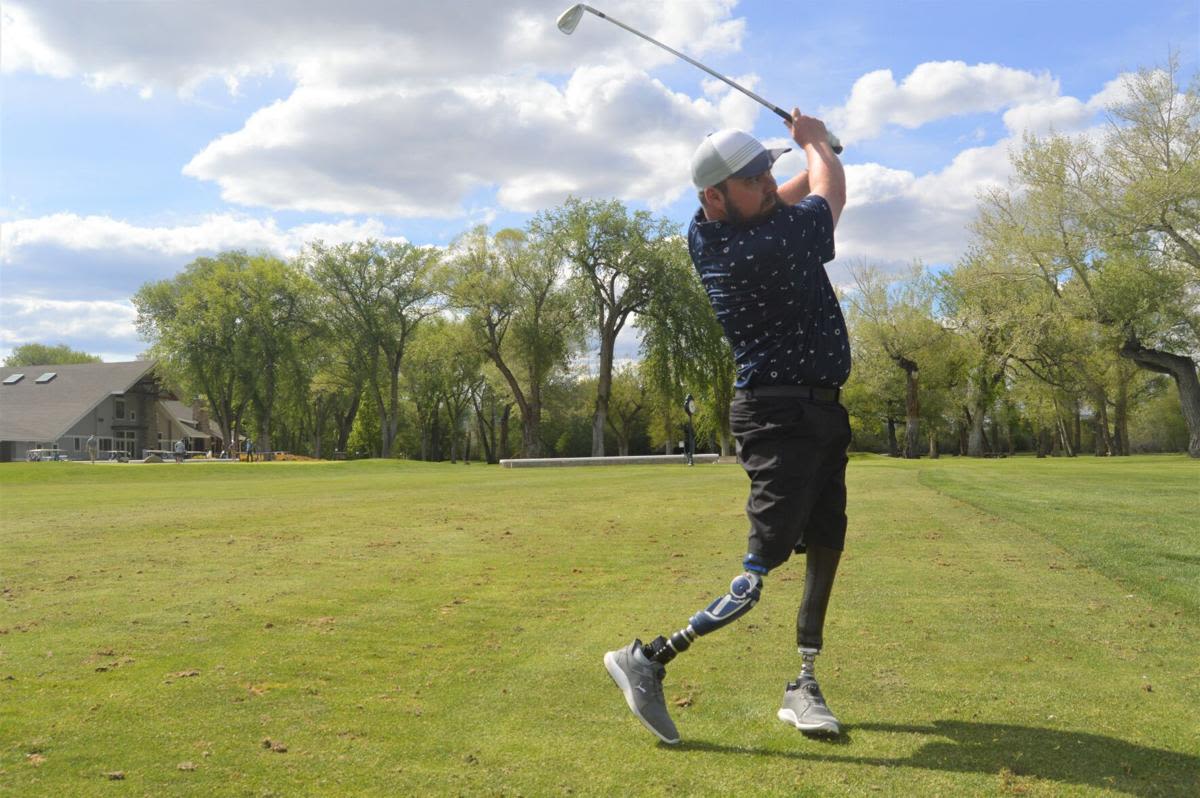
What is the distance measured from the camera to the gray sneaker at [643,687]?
3561 millimetres

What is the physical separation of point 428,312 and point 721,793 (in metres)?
71.2

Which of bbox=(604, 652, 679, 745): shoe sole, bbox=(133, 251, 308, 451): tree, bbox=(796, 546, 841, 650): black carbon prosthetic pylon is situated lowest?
bbox=(604, 652, 679, 745): shoe sole

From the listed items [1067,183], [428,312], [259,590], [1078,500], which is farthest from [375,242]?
[259,590]

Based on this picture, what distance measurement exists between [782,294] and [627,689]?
1863 millimetres

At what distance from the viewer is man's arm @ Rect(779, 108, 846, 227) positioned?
4137 mm

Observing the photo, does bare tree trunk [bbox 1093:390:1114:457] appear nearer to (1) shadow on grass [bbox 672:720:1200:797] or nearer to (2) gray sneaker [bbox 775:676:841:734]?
(1) shadow on grass [bbox 672:720:1200:797]

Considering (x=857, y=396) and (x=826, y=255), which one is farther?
(x=857, y=396)

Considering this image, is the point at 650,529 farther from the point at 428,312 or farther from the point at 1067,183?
the point at 428,312

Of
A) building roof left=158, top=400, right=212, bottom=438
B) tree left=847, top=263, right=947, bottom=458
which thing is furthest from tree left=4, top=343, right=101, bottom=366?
tree left=847, top=263, right=947, bottom=458

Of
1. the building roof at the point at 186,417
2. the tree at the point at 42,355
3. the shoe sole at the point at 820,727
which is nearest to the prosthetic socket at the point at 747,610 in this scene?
the shoe sole at the point at 820,727

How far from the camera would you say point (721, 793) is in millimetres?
3033

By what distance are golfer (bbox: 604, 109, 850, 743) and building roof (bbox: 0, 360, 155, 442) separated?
80.2 m

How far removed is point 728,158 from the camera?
3.83 m

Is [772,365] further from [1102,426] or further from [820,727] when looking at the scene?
[1102,426]
